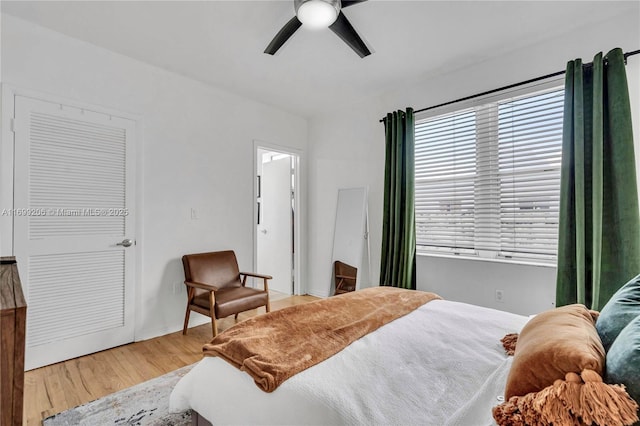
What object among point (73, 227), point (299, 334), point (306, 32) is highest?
point (306, 32)

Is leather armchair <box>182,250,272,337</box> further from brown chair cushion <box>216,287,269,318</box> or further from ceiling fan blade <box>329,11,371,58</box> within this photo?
ceiling fan blade <box>329,11,371,58</box>

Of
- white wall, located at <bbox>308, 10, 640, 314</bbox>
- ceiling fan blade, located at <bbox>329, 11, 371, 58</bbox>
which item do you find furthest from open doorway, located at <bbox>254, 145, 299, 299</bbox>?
ceiling fan blade, located at <bbox>329, 11, 371, 58</bbox>

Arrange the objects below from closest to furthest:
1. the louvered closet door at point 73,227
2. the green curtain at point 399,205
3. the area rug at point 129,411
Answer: the area rug at point 129,411 < the louvered closet door at point 73,227 < the green curtain at point 399,205

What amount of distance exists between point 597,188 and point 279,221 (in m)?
3.68

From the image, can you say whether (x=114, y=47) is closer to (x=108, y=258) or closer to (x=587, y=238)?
(x=108, y=258)

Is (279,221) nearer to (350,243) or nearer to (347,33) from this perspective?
(350,243)

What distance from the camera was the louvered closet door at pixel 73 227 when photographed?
7.92 feet

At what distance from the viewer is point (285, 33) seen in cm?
222

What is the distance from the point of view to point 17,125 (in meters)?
2.37

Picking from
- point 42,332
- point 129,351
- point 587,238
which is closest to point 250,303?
point 129,351

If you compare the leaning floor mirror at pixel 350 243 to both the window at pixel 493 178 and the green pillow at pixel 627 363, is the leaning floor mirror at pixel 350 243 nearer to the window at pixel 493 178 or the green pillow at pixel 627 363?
the window at pixel 493 178

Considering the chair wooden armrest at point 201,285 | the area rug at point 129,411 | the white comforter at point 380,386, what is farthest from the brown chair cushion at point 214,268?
the white comforter at point 380,386

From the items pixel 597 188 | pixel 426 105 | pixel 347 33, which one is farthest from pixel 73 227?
pixel 597 188

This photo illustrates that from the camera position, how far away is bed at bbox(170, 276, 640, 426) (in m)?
0.80
